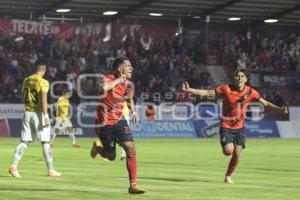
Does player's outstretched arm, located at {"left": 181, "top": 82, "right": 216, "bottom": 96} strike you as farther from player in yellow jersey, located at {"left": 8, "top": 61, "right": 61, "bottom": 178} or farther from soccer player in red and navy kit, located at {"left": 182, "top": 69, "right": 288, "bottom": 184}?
player in yellow jersey, located at {"left": 8, "top": 61, "right": 61, "bottom": 178}

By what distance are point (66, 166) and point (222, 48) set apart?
36215 millimetres

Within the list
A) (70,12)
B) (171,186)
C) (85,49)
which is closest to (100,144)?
(171,186)

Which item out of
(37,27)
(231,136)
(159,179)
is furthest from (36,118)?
(37,27)

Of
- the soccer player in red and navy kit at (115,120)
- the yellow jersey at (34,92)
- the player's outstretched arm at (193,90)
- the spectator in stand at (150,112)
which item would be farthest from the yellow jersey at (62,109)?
the soccer player in red and navy kit at (115,120)

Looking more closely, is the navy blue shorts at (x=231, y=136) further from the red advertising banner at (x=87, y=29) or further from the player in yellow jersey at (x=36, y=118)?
the red advertising banner at (x=87, y=29)

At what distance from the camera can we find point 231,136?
48.2ft

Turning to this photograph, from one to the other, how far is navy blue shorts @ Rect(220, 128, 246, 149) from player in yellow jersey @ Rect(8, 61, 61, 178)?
3.41 m

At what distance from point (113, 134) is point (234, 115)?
3.33 metres

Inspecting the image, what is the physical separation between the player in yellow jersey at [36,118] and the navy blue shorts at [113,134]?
328 cm

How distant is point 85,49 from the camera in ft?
157

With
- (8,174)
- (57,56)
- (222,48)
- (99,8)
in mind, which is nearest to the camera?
(8,174)

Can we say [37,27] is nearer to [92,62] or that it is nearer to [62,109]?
[92,62]

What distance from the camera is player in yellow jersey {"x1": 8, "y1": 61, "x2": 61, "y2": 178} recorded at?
1533cm

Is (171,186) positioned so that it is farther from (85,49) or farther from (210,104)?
(85,49)
